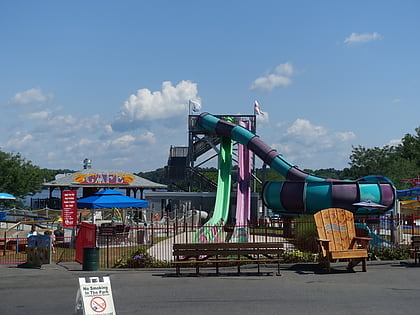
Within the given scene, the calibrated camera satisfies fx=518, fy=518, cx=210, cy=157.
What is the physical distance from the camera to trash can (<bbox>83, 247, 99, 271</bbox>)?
14.9 metres

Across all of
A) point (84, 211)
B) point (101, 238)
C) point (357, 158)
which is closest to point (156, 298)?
point (101, 238)

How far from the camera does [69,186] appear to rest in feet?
145

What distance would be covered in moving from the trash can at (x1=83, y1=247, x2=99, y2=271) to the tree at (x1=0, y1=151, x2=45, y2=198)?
3348 cm

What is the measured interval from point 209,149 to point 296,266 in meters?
32.4

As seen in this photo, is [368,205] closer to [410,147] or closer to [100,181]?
[100,181]

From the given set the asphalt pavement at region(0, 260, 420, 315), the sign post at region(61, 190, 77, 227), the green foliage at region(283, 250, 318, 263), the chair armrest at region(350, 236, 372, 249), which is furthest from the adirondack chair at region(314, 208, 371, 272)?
the sign post at region(61, 190, 77, 227)

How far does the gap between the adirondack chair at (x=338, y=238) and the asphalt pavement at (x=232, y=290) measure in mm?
466

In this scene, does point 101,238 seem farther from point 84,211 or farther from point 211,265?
point 84,211

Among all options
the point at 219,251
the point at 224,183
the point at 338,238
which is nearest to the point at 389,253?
the point at 338,238

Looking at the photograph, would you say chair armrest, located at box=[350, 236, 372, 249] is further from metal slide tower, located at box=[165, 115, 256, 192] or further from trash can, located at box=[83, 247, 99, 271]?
metal slide tower, located at box=[165, 115, 256, 192]

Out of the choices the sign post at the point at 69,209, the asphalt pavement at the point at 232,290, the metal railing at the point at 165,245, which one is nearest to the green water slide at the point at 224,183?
the metal railing at the point at 165,245

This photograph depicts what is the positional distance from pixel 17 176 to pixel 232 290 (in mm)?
38898

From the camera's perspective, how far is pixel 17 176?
46438 mm

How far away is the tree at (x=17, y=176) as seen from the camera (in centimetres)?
4588
